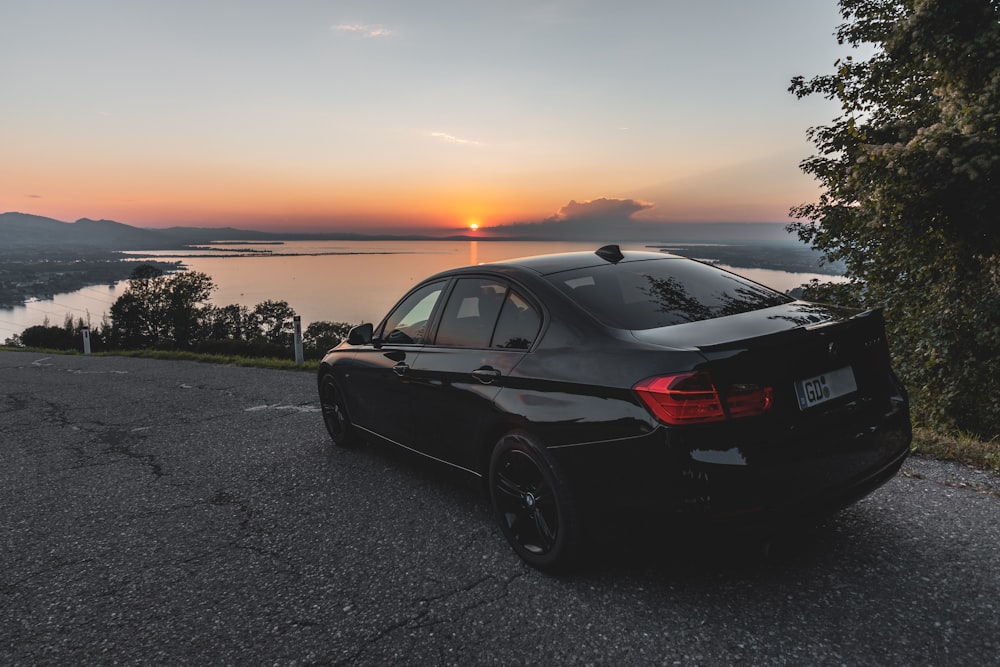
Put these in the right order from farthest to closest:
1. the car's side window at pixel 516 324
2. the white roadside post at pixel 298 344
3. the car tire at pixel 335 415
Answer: the white roadside post at pixel 298 344
the car tire at pixel 335 415
the car's side window at pixel 516 324

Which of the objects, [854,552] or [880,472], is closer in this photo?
[880,472]

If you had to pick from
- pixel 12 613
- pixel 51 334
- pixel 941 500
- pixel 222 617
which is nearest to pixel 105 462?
pixel 12 613

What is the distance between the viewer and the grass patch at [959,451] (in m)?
4.02

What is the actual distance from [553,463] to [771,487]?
0.91 meters

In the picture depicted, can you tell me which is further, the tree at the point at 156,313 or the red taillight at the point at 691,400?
the tree at the point at 156,313

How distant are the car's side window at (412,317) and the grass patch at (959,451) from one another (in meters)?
3.77

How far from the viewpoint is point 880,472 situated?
2578mm

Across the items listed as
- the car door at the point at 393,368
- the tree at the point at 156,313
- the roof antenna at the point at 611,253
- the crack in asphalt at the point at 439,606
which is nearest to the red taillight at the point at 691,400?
the crack in asphalt at the point at 439,606

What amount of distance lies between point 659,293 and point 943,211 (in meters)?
8.81

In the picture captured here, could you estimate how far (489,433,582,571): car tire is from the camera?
8.61ft

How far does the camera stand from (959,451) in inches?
167

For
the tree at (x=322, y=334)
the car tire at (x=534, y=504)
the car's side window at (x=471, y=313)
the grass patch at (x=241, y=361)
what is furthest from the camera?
the tree at (x=322, y=334)

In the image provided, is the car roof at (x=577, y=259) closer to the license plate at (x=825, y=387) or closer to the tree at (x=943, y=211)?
the license plate at (x=825, y=387)

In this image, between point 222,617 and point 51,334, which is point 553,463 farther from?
point 51,334
